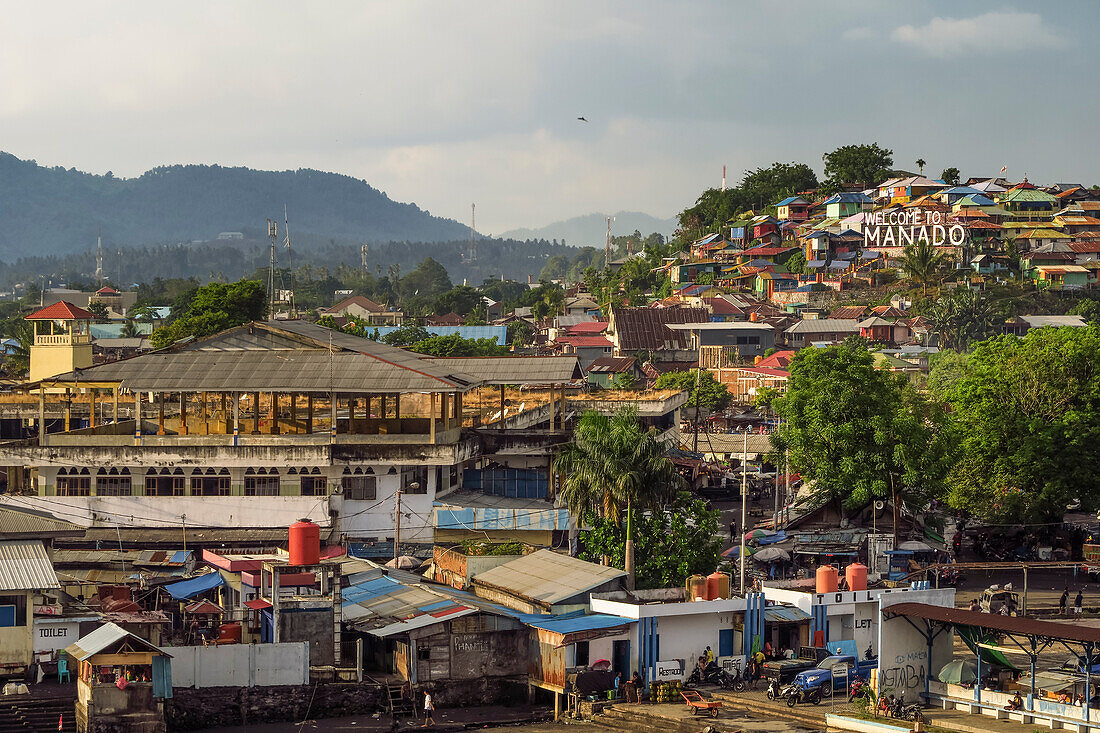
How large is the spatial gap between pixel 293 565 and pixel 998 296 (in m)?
88.3

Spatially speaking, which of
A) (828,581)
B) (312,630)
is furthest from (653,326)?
(312,630)

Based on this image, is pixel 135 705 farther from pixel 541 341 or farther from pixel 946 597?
pixel 541 341

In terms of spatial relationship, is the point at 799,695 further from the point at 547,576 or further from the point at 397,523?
the point at 397,523

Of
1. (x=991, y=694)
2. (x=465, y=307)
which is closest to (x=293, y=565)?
(x=991, y=694)

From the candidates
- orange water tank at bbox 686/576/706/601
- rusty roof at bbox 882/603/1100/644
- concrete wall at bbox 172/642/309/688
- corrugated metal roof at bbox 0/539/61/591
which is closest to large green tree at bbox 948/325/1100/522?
orange water tank at bbox 686/576/706/601

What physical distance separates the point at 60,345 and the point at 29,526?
3559 centimetres

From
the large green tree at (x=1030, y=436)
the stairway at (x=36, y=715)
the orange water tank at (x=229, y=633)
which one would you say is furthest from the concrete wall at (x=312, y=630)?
the large green tree at (x=1030, y=436)

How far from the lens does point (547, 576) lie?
33.1 m

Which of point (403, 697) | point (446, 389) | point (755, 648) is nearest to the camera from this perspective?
point (403, 697)

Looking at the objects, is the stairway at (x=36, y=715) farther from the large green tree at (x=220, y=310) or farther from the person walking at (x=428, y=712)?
the large green tree at (x=220, y=310)

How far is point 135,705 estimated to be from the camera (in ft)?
89.0

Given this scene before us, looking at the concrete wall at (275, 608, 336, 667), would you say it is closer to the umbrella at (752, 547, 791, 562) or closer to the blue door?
the blue door

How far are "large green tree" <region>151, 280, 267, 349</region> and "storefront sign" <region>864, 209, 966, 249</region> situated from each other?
6503 centimetres

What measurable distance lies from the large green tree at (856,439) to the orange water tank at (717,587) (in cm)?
1005
